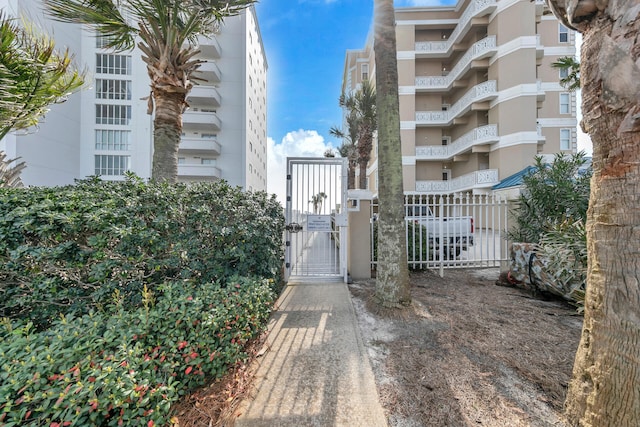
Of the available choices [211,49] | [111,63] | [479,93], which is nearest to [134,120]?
[111,63]

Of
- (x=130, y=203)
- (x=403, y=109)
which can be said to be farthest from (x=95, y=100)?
(x=130, y=203)

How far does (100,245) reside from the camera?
2.39 metres

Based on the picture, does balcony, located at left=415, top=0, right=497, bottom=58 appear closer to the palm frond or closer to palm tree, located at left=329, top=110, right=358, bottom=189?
palm tree, located at left=329, top=110, right=358, bottom=189

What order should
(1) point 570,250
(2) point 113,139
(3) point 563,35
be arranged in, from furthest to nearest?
(2) point 113,139 → (3) point 563,35 → (1) point 570,250

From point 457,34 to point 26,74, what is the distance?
23.4 meters

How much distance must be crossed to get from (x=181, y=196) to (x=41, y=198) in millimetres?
1410

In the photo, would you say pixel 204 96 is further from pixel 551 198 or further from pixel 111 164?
pixel 551 198

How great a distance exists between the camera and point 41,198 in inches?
103

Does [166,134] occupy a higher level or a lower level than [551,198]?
higher

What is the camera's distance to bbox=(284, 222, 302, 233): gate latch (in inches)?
196

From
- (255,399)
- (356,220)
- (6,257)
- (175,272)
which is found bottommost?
(255,399)

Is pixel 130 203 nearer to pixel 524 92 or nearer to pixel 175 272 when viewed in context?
pixel 175 272

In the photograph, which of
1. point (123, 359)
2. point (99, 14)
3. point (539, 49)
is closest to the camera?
point (123, 359)

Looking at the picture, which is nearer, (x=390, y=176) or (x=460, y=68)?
(x=390, y=176)
